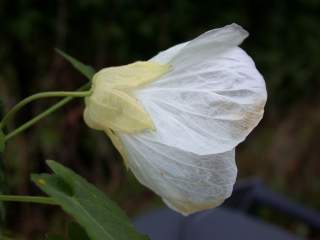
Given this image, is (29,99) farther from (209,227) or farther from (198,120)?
(209,227)

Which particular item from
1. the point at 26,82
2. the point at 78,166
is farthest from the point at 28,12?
the point at 78,166

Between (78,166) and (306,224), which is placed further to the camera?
(306,224)

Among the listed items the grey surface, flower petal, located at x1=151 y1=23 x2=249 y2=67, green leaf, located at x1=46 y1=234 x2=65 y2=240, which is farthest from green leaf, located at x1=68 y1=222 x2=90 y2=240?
the grey surface

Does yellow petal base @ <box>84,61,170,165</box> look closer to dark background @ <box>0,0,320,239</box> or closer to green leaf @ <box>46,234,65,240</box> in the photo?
green leaf @ <box>46,234,65,240</box>

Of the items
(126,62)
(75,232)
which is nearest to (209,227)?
(126,62)

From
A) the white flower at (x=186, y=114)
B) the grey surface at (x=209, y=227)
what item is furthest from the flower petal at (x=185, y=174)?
the grey surface at (x=209, y=227)

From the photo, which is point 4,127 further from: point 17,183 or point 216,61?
point 17,183
